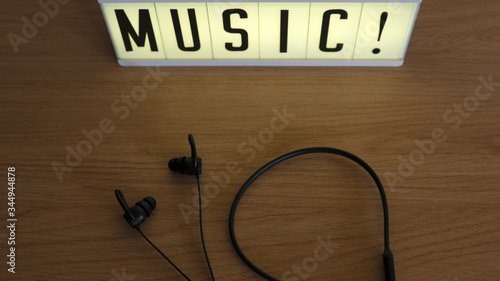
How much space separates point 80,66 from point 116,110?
0.14m

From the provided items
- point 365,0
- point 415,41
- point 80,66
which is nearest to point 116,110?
point 80,66

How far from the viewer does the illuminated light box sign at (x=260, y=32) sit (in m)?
0.71

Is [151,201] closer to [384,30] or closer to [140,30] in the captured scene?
[140,30]

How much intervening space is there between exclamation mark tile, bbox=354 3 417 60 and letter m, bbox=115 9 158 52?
36 centimetres

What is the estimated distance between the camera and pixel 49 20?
0.89m

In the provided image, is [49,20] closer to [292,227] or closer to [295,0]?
[295,0]

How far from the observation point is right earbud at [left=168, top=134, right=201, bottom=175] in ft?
2.09

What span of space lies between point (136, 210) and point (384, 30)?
0.51 m

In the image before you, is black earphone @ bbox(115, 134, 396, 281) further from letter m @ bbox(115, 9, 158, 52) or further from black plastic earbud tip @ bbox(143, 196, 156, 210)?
letter m @ bbox(115, 9, 158, 52)

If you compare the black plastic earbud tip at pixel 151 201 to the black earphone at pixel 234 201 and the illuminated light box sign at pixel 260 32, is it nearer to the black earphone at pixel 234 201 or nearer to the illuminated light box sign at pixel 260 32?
the black earphone at pixel 234 201

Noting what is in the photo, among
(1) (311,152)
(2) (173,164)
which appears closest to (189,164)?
(2) (173,164)

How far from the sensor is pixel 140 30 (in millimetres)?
749

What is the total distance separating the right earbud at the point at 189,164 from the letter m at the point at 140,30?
0.23 metres

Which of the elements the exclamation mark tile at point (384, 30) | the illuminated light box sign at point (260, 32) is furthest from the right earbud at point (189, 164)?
the exclamation mark tile at point (384, 30)
